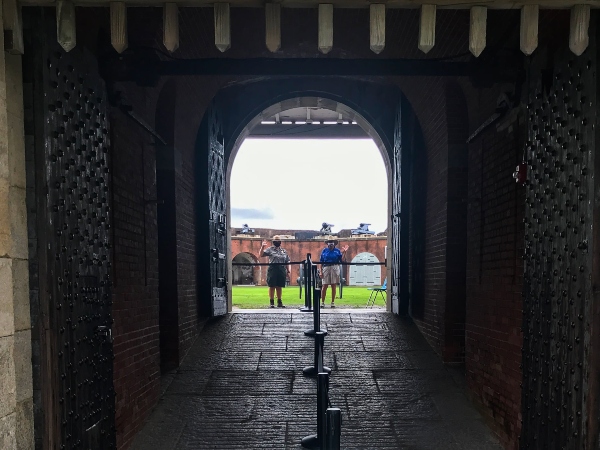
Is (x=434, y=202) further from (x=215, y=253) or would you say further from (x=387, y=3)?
(x=387, y=3)

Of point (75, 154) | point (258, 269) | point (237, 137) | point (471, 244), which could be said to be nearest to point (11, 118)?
point (75, 154)

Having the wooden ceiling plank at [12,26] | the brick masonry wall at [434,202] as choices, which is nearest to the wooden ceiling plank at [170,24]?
the wooden ceiling plank at [12,26]

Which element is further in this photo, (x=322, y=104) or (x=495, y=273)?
(x=322, y=104)

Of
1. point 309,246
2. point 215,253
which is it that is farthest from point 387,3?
point 309,246

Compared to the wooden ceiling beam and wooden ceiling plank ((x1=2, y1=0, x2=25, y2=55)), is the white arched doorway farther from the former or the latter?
wooden ceiling plank ((x1=2, y1=0, x2=25, y2=55))

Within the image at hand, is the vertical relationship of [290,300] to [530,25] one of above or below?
below

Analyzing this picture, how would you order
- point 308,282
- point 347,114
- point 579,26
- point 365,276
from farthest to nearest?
point 365,276 < point 347,114 < point 308,282 < point 579,26

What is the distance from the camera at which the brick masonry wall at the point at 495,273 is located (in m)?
3.59

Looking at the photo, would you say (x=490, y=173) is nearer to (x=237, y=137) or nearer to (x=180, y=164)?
(x=180, y=164)

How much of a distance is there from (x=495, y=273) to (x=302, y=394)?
2280mm

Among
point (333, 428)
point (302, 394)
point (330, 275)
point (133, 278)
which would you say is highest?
point (133, 278)

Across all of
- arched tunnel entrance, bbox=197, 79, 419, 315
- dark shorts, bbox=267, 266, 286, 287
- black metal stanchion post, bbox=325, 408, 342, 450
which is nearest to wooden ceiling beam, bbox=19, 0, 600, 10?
black metal stanchion post, bbox=325, 408, 342, 450

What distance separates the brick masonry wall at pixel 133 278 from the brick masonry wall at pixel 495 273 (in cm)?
302

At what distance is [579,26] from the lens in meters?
2.06
